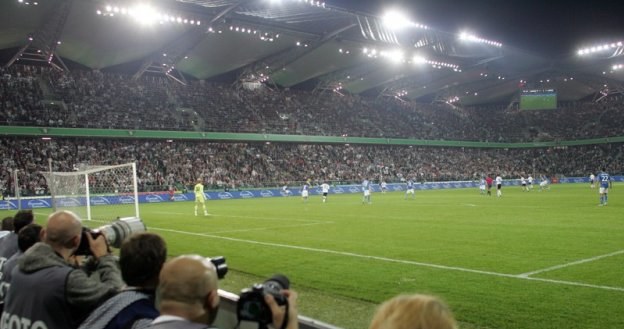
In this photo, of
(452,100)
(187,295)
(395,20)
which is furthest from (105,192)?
(452,100)

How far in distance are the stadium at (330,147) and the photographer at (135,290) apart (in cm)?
93

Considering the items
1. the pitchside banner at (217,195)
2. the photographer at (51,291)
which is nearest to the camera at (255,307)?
the photographer at (51,291)

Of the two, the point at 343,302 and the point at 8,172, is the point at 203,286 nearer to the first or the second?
the point at 343,302

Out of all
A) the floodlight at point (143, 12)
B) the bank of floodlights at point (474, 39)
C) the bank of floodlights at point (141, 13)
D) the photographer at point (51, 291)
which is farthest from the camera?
the bank of floodlights at point (474, 39)

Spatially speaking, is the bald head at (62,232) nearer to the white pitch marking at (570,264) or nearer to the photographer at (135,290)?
the photographer at (135,290)

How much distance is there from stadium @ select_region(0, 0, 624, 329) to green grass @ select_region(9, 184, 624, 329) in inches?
2.3

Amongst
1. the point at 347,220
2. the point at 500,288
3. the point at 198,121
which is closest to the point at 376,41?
the point at 198,121

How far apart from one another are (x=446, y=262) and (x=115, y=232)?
8448 mm

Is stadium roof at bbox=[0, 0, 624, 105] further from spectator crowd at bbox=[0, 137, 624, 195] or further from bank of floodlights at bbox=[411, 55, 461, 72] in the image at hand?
spectator crowd at bbox=[0, 137, 624, 195]

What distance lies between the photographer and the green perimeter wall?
4012cm

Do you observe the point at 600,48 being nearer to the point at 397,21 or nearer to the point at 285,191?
the point at 397,21

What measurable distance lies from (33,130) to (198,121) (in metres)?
15.3

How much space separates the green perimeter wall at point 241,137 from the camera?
4012cm

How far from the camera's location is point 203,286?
7.70ft
